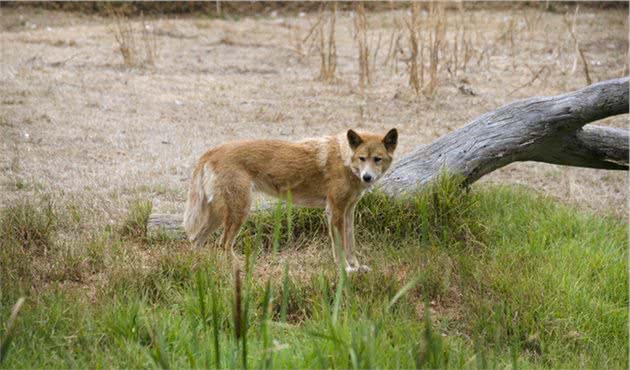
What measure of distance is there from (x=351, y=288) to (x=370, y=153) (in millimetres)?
1088

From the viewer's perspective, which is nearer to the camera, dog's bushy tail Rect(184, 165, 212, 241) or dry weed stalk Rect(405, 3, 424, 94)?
dog's bushy tail Rect(184, 165, 212, 241)

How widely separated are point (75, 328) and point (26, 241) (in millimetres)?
1748

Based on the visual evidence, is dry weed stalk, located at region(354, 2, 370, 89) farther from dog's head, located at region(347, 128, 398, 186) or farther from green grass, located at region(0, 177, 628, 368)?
dog's head, located at region(347, 128, 398, 186)

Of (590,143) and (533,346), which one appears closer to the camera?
(533,346)

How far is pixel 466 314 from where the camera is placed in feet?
18.1

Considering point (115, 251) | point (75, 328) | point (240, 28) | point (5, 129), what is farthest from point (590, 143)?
point (240, 28)

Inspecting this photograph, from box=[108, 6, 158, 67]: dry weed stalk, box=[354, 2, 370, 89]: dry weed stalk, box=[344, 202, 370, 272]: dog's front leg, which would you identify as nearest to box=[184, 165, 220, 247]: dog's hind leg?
box=[344, 202, 370, 272]: dog's front leg

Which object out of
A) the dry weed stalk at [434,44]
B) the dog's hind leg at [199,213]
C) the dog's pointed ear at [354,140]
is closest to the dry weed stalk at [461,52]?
the dry weed stalk at [434,44]

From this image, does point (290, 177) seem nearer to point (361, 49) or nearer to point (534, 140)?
point (534, 140)

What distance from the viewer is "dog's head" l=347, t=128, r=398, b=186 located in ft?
20.2

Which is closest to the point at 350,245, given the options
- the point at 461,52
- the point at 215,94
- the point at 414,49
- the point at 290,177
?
the point at 290,177

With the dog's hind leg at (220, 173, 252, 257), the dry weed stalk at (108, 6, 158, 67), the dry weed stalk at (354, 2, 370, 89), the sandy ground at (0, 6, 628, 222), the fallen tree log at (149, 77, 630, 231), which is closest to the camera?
the dog's hind leg at (220, 173, 252, 257)

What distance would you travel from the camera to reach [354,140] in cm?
625

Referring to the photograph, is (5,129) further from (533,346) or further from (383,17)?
(383,17)
